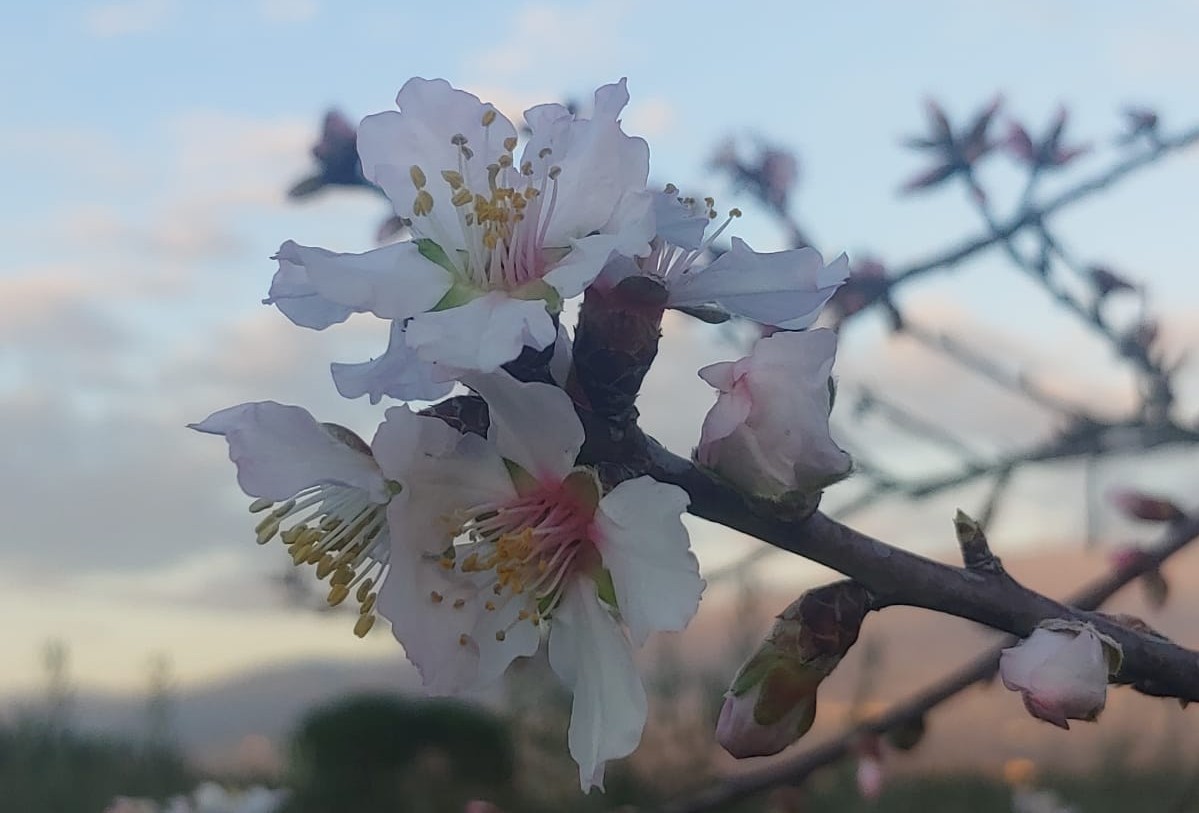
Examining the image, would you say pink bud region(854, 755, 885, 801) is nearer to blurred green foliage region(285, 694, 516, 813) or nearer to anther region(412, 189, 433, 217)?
anther region(412, 189, 433, 217)

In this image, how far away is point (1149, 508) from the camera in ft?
3.41

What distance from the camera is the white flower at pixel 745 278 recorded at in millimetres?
538

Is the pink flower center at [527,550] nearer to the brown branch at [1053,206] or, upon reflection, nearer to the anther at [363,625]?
the anther at [363,625]

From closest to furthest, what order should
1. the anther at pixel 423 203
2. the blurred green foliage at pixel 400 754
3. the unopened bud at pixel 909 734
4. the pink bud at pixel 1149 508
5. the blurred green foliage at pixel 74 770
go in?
the anther at pixel 423 203 → the unopened bud at pixel 909 734 → the pink bud at pixel 1149 508 → the blurred green foliage at pixel 74 770 → the blurred green foliage at pixel 400 754

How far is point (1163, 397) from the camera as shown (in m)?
1.35

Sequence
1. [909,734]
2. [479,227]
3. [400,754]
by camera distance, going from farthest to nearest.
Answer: [400,754], [909,734], [479,227]

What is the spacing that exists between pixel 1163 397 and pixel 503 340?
1124mm

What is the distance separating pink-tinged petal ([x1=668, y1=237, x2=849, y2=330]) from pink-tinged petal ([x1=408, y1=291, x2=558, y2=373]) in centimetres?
9

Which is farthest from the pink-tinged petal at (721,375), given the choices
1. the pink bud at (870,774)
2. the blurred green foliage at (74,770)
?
the blurred green foliage at (74,770)

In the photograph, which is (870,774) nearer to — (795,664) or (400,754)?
(795,664)

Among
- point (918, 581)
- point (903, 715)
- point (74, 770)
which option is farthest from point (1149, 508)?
point (74, 770)

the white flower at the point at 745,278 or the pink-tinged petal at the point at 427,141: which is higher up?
the pink-tinged petal at the point at 427,141

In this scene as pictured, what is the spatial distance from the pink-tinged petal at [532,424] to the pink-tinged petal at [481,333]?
17 mm

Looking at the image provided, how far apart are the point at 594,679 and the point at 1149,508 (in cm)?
70
